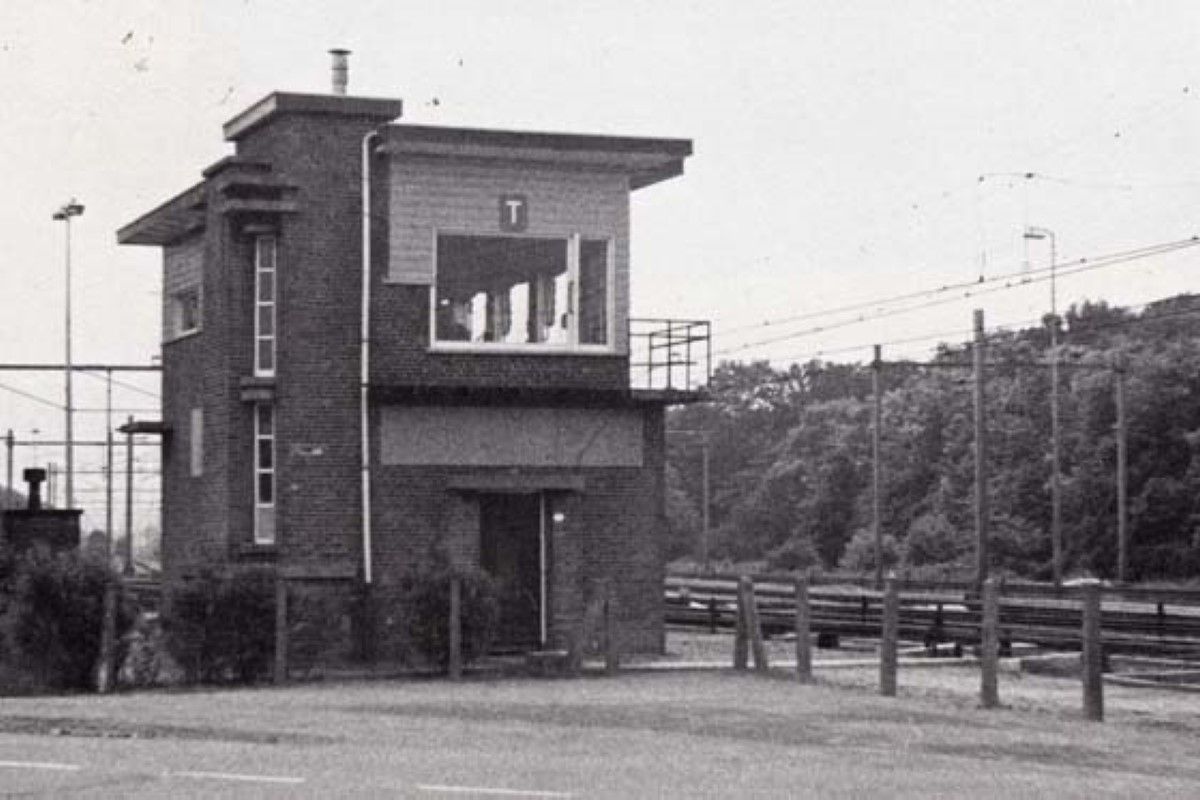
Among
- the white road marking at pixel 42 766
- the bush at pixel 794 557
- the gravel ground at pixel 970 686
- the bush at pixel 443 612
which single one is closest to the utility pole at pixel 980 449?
the gravel ground at pixel 970 686

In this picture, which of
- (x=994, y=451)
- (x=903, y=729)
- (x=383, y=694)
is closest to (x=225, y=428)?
(x=383, y=694)

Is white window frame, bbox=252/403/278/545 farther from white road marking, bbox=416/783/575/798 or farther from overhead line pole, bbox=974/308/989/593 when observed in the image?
overhead line pole, bbox=974/308/989/593

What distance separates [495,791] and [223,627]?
12554mm

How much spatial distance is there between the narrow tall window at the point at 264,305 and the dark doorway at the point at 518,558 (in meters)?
3.90

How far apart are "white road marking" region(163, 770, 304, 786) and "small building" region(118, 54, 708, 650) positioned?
14930mm

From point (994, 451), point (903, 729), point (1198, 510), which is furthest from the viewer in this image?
point (994, 451)

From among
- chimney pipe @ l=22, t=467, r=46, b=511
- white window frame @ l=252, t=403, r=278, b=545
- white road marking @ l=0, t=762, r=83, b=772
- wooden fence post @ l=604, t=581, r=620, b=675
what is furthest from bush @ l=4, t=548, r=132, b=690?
chimney pipe @ l=22, t=467, r=46, b=511

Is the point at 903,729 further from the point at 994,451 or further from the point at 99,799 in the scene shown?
the point at 994,451

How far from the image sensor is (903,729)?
18625 mm

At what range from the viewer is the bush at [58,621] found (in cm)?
2541

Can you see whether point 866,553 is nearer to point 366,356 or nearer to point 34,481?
point 34,481

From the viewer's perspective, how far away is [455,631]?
2634 cm

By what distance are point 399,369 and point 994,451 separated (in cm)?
5639

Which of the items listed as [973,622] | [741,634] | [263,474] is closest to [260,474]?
[263,474]
